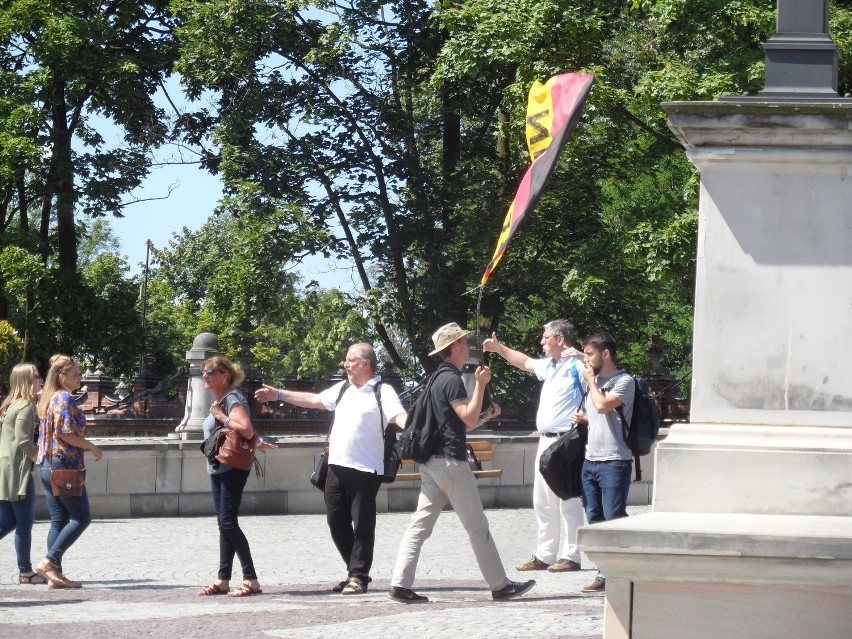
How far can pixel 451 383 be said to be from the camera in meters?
8.20

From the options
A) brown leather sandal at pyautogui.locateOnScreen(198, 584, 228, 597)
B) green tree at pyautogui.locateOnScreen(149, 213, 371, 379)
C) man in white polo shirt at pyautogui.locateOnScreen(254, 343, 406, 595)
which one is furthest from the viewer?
green tree at pyautogui.locateOnScreen(149, 213, 371, 379)

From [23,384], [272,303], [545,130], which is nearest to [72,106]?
[272,303]

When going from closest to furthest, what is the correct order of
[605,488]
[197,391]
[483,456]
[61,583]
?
[605,488] < [61,583] < [483,456] < [197,391]

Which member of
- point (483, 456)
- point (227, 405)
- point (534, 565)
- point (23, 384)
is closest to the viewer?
point (227, 405)

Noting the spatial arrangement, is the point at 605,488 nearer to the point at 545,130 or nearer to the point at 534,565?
the point at 534,565

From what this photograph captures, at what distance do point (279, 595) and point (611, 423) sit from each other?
7.92 ft

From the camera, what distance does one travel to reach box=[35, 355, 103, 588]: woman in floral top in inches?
366

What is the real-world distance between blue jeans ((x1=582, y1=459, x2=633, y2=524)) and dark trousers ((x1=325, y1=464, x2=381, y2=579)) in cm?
136

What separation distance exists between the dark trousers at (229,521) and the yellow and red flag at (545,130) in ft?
9.90

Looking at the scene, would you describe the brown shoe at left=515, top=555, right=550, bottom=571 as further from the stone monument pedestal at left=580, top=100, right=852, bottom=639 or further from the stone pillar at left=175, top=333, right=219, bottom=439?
the stone pillar at left=175, top=333, right=219, bottom=439

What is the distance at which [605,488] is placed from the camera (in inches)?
330

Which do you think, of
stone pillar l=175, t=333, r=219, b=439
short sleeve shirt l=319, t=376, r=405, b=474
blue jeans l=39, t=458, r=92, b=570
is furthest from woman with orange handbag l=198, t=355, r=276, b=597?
stone pillar l=175, t=333, r=219, b=439

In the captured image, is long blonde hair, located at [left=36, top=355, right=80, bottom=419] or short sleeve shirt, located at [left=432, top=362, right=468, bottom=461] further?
long blonde hair, located at [left=36, top=355, right=80, bottom=419]

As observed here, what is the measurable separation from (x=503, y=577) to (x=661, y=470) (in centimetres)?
396
